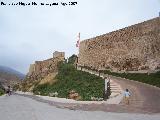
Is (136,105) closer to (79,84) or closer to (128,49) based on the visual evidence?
(79,84)

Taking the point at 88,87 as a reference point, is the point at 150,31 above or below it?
above

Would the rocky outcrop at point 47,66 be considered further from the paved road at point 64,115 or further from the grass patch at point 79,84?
the paved road at point 64,115

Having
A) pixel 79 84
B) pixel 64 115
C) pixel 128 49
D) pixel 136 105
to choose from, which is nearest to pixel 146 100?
pixel 136 105

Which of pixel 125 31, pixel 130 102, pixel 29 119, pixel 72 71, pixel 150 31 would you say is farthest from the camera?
pixel 72 71

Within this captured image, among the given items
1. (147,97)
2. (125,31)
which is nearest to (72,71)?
(125,31)

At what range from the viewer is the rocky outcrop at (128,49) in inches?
1693

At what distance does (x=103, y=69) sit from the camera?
53438 millimetres

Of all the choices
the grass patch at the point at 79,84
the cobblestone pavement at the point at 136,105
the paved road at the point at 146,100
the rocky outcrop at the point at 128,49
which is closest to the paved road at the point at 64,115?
the cobblestone pavement at the point at 136,105

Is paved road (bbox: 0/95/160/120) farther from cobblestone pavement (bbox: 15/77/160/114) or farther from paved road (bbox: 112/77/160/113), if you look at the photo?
paved road (bbox: 112/77/160/113)

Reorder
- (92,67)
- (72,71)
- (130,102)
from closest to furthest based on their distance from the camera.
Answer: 1. (130,102)
2. (72,71)
3. (92,67)

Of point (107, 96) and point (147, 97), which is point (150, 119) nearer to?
point (147, 97)

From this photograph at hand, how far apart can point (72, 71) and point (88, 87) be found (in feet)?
53.2

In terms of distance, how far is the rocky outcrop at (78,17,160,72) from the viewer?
4300 cm

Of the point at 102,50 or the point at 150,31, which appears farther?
the point at 102,50
